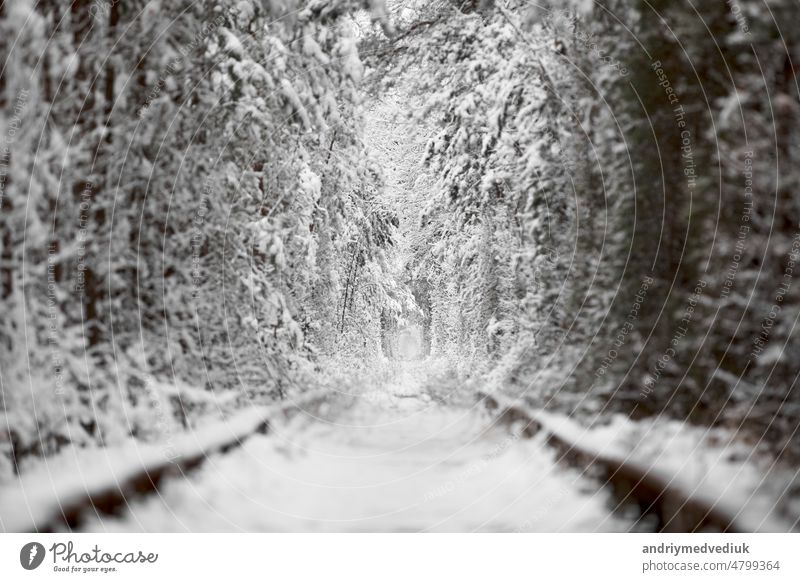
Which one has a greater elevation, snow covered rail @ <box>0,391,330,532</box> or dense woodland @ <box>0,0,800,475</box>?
dense woodland @ <box>0,0,800,475</box>

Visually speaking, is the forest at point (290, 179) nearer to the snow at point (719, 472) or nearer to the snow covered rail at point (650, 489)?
the snow at point (719, 472)

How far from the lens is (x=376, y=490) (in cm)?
373

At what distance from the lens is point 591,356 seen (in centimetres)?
394

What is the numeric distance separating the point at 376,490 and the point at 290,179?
247cm

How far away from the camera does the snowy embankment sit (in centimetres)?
339

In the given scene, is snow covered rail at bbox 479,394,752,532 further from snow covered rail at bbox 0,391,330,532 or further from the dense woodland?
snow covered rail at bbox 0,391,330,532

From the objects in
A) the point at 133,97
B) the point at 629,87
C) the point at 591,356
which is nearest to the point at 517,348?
the point at 591,356

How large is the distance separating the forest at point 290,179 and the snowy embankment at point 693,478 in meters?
0.03

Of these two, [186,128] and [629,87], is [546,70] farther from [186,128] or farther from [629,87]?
[186,128]

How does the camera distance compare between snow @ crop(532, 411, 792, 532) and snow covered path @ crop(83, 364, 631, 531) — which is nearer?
snow @ crop(532, 411, 792, 532)

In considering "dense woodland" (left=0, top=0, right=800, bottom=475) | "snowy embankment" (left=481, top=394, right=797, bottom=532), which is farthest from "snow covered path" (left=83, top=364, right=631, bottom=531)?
"dense woodland" (left=0, top=0, right=800, bottom=475)

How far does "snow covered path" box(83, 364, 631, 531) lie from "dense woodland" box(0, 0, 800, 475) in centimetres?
39
